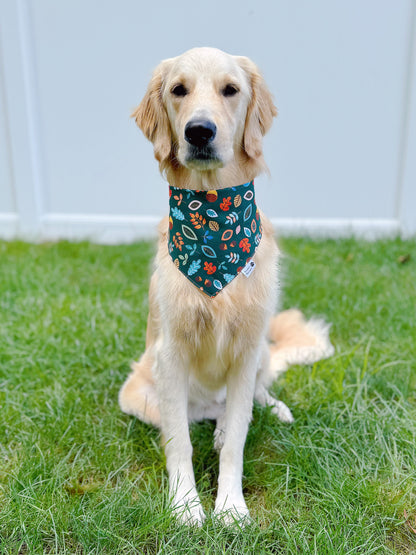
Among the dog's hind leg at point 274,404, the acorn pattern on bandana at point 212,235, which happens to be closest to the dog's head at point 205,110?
the acorn pattern on bandana at point 212,235

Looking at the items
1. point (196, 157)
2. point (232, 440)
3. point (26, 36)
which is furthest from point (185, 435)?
→ point (26, 36)

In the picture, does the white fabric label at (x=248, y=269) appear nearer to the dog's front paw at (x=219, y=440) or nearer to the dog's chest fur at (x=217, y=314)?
the dog's chest fur at (x=217, y=314)

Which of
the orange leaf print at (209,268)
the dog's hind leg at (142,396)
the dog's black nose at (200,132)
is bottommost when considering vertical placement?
the dog's hind leg at (142,396)

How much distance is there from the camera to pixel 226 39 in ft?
14.2

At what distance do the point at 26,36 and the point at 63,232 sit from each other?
5.67 feet

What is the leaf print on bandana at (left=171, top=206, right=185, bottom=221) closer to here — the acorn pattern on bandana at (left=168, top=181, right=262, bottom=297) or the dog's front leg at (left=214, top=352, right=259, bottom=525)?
the acorn pattern on bandana at (left=168, top=181, right=262, bottom=297)

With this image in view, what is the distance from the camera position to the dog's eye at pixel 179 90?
1.80 meters

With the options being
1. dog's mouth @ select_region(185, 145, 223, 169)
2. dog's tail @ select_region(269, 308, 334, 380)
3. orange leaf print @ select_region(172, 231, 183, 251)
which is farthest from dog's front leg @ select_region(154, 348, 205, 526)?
dog's tail @ select_region(269, 308, 334, 380)

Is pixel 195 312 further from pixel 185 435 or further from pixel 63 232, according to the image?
pixel 63 232

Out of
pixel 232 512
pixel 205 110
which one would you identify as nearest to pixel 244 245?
pixel 205 110

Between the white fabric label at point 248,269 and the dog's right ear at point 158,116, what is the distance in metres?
0.49

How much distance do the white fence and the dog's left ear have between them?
2613mm

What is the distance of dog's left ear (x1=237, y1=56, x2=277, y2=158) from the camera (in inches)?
74.0

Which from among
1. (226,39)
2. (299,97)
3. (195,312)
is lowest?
(195,312)
